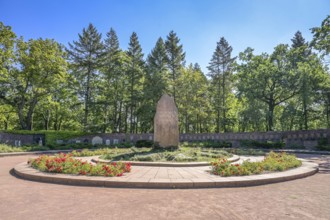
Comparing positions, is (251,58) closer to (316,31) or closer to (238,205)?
Result: (316,31)

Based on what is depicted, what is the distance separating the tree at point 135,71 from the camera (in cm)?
3364

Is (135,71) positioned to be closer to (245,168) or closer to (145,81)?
(145,81)

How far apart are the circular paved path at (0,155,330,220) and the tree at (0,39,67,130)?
82.4ft

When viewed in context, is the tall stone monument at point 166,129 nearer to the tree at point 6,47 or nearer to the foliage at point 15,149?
the foliage at point 15,149

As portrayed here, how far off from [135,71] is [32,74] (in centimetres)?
1337

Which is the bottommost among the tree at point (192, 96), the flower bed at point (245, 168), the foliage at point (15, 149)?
the foliage at point (15, 149)

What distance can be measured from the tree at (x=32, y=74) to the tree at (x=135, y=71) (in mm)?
9267

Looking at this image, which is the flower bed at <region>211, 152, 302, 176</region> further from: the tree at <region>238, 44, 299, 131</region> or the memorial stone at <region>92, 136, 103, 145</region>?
the memorial stone at <region>92, 136, 103, 145</region>

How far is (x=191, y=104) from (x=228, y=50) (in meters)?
11.4

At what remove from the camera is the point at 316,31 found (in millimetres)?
19281

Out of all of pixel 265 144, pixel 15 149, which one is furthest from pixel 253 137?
pixel 15 149

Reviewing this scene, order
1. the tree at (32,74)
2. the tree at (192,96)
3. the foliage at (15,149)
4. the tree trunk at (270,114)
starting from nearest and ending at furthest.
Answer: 1. the foliage at (15,149)
2. the tree at (32,74)
3. the tree trunk at (270,114)
4. the tree at (192,96)

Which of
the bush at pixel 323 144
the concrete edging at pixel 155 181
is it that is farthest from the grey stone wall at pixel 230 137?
the concrete edging at pixel 155 181

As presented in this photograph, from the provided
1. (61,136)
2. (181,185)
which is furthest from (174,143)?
(61,136)
